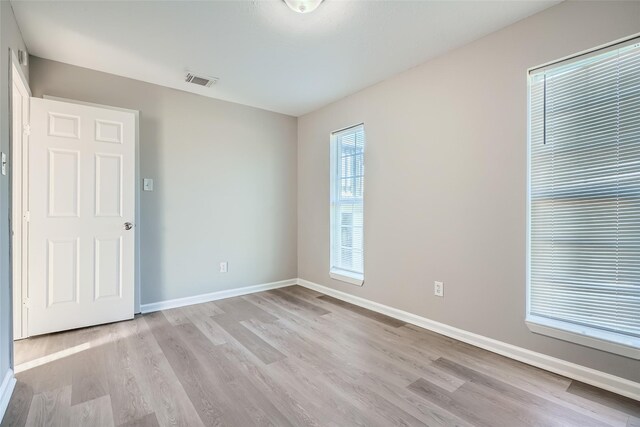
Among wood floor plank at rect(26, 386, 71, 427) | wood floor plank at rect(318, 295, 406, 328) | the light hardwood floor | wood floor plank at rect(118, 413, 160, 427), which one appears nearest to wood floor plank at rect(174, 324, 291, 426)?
the light hardwood floor

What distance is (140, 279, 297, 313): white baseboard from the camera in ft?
10.4

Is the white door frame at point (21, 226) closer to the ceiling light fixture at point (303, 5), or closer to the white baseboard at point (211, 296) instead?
the white baseboard at point (211, 296)

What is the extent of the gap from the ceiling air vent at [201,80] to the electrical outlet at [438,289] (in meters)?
2.89

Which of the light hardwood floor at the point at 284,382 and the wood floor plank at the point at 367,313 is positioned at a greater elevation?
the wood floor plank at the point at 367,313

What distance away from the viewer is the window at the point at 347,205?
11.2 ft

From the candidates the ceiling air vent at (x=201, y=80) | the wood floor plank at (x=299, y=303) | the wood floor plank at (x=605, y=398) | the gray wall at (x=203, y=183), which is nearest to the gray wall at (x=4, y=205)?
the gray wall at (x=203, y=183)

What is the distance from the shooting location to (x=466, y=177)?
7.86 feet

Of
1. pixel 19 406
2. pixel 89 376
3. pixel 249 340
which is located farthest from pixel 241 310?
pixel 19 406

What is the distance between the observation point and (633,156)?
1.71 metres

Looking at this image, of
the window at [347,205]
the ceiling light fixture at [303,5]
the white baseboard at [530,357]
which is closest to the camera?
the white baseboard at [530,357]

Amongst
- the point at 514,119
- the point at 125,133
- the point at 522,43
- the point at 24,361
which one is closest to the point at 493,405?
the point at 514,119

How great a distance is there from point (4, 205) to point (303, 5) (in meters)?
2.16

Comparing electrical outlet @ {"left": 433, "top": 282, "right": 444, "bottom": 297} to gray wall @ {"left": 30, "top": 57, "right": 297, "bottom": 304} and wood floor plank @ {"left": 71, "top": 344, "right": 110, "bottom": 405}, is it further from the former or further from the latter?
wood floor plank @ {"left": 71, "top": 344, "right": 110, "bottom": 405}

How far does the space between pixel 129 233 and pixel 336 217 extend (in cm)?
224
